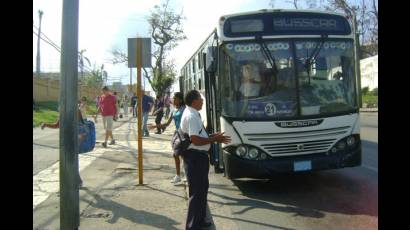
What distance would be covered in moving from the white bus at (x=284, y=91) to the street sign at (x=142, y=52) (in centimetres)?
124

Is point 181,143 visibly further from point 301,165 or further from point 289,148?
point 301,165

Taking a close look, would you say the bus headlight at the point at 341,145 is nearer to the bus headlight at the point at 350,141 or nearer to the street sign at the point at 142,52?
the bus headlight at the point at 350,141

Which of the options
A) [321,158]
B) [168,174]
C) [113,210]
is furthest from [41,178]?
[321,158]

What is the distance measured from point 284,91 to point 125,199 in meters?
3.10

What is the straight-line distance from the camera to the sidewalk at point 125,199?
6.69 metres

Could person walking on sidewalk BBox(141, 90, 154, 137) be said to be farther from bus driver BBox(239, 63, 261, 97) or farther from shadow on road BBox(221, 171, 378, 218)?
bus driver BBox(239, 63, 261, 97)

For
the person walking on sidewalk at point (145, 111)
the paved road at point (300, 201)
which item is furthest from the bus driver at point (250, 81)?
the person walking on sidewalk at point (145, 111)

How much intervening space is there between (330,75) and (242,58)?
1516 mm

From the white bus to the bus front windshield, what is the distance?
2cm

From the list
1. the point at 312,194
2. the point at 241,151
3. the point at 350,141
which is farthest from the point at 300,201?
the point at 350,141

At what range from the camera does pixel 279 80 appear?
8.19 m

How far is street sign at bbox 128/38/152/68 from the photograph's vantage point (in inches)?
353

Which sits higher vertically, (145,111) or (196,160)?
(145,111)

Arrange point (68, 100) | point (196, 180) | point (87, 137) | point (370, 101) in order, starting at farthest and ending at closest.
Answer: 1. point (370, 101)
2. point (87, 137)
3. point (196, 180)
4. point (68, 100)
